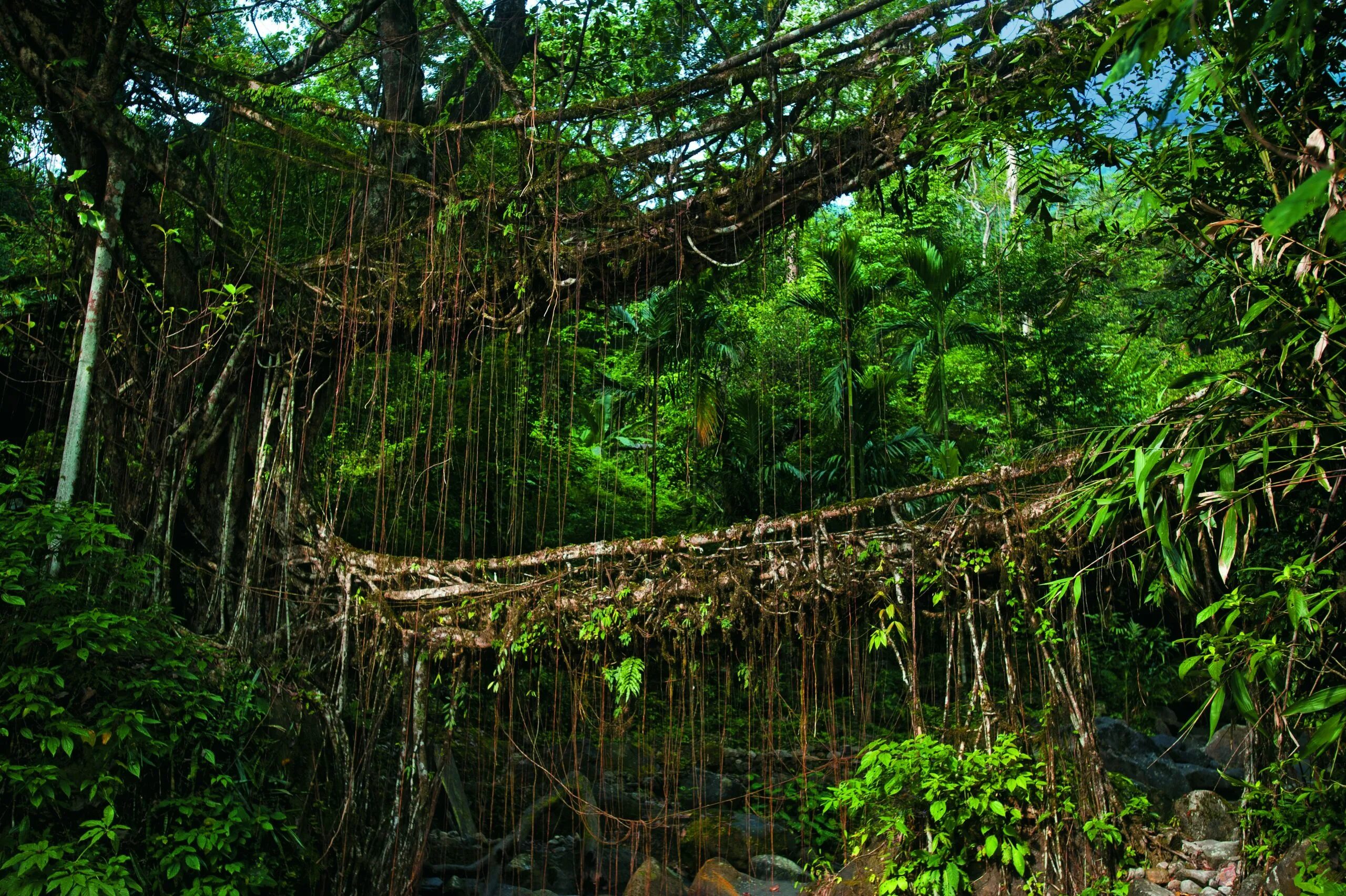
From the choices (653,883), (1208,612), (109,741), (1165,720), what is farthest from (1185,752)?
(109,741)

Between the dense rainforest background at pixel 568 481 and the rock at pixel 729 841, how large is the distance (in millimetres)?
77

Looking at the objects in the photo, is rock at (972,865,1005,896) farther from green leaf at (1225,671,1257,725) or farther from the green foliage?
green leaf at (1225,671,1257,725)

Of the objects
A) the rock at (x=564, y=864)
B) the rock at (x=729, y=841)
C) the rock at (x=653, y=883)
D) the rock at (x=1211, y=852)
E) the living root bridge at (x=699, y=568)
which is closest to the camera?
the living root bridge at (x=699, y=568)

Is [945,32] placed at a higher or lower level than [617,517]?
higher

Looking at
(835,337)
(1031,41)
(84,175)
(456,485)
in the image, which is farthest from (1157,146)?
(835,337)

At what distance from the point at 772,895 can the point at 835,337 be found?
8.15 meters

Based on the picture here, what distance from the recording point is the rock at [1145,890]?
484 cm

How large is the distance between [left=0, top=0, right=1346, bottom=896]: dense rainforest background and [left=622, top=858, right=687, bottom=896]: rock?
0.04 meters

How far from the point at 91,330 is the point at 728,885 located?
5.24 meters

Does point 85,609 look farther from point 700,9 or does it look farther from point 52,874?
point 700,9

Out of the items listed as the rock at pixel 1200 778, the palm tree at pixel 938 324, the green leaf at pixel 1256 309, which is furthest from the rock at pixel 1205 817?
the green leaf at pixel 1256 309

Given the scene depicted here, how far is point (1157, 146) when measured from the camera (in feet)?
12.8

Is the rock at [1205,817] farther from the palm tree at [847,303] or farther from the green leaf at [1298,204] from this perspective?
the green leaf at [1298,204]

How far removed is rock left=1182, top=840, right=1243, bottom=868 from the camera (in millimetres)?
5590
